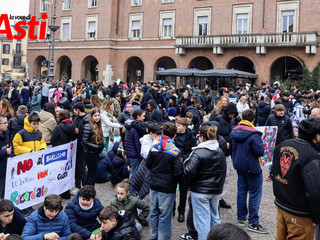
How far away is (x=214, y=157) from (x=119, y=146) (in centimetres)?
421

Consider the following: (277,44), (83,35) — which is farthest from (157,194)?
(83,35)

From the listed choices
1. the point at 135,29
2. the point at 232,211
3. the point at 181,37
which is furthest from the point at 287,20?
the point at 232,211

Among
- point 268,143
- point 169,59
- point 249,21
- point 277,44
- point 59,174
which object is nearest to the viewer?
point 59,174

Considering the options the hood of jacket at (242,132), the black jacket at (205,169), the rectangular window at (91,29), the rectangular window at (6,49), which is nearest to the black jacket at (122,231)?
Result: the black jacket at (205,169)

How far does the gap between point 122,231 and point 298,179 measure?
2.41 m

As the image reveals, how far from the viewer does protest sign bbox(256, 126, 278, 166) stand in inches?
327

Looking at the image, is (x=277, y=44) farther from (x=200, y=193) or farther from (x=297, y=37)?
→ (x=200, y=193)

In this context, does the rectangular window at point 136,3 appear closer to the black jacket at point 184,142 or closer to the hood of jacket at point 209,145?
the black jacket at point 184,142

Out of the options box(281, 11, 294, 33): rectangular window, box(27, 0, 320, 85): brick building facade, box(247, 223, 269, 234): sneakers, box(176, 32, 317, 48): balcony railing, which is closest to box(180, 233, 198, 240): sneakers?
box(247, 223, 269, 234): sneakers

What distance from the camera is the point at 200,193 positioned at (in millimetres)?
5301

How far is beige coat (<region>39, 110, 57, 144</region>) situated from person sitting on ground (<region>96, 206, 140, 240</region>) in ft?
12.6

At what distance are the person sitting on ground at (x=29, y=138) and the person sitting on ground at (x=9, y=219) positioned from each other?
1.95 meters

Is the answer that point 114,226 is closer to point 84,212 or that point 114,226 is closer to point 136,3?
point 84,212

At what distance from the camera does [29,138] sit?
6875 mm
